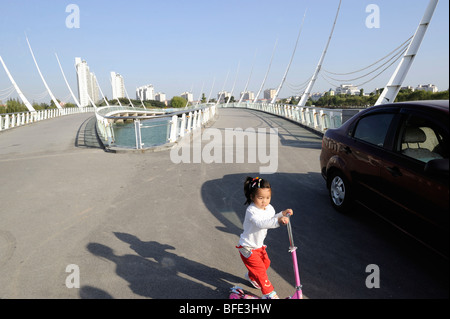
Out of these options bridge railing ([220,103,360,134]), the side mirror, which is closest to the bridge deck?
the side mirror

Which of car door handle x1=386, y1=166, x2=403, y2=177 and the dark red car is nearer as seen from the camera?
the dark red car

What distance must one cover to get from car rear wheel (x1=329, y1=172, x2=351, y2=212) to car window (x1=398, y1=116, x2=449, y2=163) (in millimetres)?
1132

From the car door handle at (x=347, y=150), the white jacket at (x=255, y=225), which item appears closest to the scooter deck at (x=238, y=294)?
the white jacket at (x=255, y=225)

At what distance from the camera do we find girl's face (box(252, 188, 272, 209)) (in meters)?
2.70

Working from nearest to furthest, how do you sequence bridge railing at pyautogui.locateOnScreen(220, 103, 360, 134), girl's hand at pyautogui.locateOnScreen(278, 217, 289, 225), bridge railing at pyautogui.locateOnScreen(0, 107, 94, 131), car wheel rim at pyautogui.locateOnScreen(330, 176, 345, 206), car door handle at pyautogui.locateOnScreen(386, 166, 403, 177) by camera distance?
girl's hand at pyautogui.locateOnScreen(278, 217, 289, 225) → car door handle at pyautogui.locateOnScreen(386, 166, 403, 177) → car wheel rim at pyautogui.locateOnScreen(330, 176, 345, 206) → bridge railing at pyautogui.locateOnScreen(220, 103, 360, 134) → bridge railing at pyautogui.locateOnScreen(0, 107, 94, 131)

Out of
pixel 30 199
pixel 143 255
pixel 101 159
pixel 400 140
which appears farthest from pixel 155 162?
pixel 400 140

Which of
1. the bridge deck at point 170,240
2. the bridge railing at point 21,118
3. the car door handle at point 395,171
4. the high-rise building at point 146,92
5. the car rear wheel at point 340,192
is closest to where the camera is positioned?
the bridge deck at point 170,240

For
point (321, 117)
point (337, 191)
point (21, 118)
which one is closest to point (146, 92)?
point (21, 118)

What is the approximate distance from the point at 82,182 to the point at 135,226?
3.26m

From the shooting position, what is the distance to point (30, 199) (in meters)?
5.85

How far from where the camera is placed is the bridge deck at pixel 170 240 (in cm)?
300

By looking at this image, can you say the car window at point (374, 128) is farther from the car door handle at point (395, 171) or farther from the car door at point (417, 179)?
the car door handle at point (395, 171)

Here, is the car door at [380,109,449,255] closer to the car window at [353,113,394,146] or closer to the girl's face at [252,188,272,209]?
the car window at [353,113,394,146]

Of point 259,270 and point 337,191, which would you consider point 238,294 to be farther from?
point 337,191
